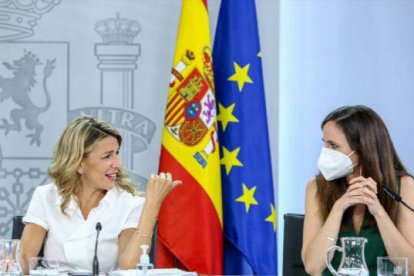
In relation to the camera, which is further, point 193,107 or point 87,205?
point 193,107

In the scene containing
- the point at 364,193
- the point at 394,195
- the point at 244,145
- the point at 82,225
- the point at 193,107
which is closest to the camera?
the point at 394,195

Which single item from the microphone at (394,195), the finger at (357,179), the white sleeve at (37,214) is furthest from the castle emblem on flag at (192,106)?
the microphone at (394,195)

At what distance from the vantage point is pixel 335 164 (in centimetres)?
292

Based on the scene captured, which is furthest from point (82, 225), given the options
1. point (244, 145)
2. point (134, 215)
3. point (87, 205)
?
point (244, 145)

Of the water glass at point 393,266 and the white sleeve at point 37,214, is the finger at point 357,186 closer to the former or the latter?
the water glass at point 393,266

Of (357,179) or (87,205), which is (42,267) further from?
(357,179)

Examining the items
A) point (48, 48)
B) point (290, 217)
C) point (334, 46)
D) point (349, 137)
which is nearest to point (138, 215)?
point (290, 217)

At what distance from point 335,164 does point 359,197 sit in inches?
6.5

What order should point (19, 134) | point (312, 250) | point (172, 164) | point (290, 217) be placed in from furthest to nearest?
point (19, 134) → point (172, 164) → point (290, 217) → point (312, 250)

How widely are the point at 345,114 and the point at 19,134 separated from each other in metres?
2.08

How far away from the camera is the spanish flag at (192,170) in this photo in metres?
3.96

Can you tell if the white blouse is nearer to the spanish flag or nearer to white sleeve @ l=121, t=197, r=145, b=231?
white sleeve @ l=121, t=197, r=145, b=231

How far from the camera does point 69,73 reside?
4402mm

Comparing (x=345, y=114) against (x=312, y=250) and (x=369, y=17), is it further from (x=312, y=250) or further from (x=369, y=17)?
(x=369, y=17)
